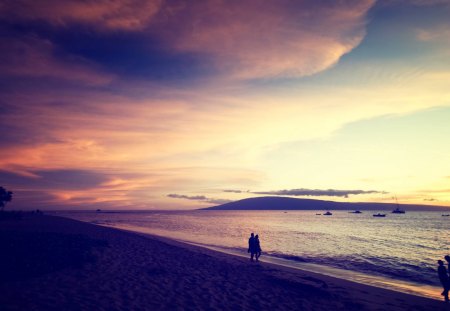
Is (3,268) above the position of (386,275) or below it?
above

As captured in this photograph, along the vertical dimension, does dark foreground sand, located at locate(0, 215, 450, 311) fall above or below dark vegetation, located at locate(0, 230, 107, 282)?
below

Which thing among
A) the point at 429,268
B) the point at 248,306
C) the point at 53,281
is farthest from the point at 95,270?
the point at 429,268

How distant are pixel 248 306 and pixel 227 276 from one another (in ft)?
18.9

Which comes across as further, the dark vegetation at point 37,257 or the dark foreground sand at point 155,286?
the dark vegetation at point 37,257

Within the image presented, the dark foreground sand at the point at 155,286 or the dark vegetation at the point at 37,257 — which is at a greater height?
the dark vegetation at the point at 37,257

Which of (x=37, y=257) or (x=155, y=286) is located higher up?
(x=37, y=257)

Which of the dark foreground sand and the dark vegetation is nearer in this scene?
the dark foreground sand

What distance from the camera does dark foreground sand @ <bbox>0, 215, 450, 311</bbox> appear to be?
11609mm

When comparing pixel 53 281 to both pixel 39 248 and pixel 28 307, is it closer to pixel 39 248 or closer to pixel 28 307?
pixel 28 307

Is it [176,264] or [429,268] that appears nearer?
[176,264]

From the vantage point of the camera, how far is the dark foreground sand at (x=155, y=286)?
11609 millimetres

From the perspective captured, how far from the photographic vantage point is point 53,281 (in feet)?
44.5

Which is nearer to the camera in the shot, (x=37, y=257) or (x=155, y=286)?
(x=155, y=286)

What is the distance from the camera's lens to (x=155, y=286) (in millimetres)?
Result: 14258
